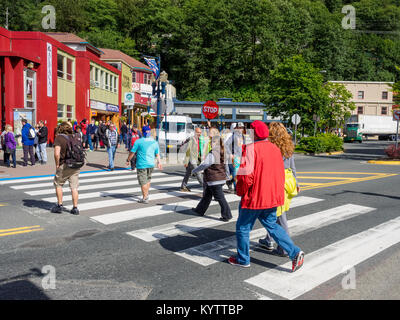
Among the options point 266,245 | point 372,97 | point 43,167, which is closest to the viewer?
point 266,245

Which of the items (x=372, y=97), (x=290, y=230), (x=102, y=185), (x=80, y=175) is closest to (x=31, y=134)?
(x=80, y=175)

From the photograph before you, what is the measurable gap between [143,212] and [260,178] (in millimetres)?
3960

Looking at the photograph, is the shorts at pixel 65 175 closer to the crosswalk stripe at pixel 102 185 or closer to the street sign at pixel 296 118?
the crosswalk stripe at pixel 102 185

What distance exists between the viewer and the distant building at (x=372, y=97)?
2680 inches

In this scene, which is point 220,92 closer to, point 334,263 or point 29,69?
point 29,69

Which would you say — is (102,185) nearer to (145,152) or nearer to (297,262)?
(145,152)

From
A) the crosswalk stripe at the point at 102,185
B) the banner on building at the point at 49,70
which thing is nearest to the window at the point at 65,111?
the banner on building at the point at 49,70

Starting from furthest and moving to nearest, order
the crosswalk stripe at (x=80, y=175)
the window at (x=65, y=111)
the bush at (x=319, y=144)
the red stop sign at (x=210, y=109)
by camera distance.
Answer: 1. the window at (x=65, y=111)
2. the bush at (x=319, y=144)
3. the red stop sign at (x=210, y=109)
4. the crosswalk stripe at (x=80, y=175)

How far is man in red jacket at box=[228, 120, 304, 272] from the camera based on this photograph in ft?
15.2

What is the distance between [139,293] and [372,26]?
9155 centimetres

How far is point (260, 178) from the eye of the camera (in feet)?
15.2

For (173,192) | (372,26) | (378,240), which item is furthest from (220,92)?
(378,240)

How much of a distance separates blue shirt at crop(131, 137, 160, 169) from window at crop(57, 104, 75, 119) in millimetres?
21147

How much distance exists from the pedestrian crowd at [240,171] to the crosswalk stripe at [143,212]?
53 centimetres
